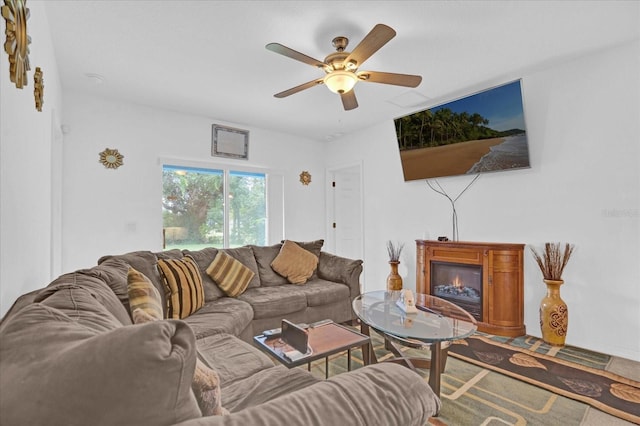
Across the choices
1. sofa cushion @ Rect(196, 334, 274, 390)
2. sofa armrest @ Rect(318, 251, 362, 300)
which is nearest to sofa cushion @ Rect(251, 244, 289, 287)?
sofa armrest @ Rect(318, 251, 362, 300)

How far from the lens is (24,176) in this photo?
150cm

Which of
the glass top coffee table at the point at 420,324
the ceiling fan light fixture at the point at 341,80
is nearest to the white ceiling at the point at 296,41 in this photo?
the ceiling fan light fixture at the point at 341,80

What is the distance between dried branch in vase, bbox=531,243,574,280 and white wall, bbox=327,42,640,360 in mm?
101

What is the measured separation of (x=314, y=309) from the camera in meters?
3.08

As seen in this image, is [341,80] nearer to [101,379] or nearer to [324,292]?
[324,292]

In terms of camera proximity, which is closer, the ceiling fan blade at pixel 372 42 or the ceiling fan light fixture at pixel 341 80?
the ceiling fan blade at pixel 372 42

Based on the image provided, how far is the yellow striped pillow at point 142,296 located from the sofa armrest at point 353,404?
0.94 meters

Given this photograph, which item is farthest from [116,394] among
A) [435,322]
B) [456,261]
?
[456,261]

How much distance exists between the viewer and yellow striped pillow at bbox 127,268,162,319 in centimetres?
149

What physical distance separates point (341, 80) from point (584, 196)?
2484mm

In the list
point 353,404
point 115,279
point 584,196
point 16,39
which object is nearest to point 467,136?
point 584,196

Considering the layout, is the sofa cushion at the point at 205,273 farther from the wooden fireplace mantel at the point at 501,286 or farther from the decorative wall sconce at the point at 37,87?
the wooden fireplace mantel at the point at 501,286

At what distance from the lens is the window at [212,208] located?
4.11 meters

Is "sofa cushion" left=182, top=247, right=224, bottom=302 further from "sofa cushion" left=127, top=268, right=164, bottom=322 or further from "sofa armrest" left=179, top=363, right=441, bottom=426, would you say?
"sofa armrest" left=179, top=363, right=441, bottom=426
